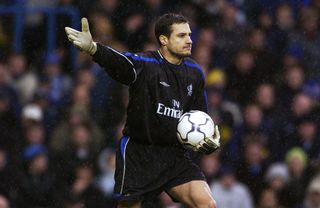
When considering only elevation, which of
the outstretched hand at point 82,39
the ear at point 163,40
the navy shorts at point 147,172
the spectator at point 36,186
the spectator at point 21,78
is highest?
the outstretched hand at point 82,39

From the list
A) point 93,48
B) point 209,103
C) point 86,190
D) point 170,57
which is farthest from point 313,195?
point 93,48

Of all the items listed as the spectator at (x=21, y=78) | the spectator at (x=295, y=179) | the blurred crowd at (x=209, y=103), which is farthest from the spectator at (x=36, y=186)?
the spectator at (x=295, y=179)

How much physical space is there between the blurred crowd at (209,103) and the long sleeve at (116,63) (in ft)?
10.5

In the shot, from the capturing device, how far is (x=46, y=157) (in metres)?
12.1

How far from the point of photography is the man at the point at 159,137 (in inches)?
355

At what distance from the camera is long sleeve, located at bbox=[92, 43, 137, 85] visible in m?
8.64

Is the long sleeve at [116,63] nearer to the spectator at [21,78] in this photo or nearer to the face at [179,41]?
the face at [179,41]

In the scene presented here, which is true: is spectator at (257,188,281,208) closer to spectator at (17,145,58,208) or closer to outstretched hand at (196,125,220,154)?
spectator at (17,145,58,208)

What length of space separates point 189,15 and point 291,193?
129 inches

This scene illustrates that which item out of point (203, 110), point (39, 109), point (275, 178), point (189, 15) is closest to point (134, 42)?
point (189, 15)

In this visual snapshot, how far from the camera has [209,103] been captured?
515 inches

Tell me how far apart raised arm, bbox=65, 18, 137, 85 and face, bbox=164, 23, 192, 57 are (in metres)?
0.44

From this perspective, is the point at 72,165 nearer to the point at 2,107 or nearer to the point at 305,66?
the point at 2,107

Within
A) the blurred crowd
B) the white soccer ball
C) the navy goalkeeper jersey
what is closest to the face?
the navy goalkeeper jersey
